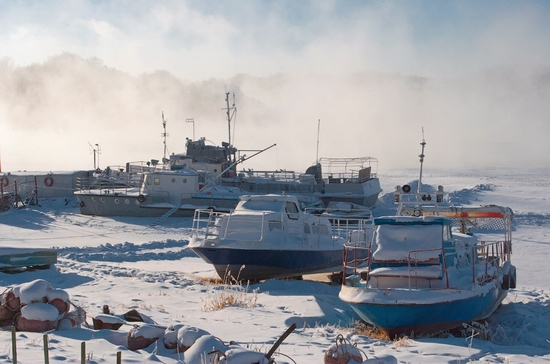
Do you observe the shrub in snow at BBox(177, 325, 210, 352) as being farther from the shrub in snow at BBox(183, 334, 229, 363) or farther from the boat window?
the boat window

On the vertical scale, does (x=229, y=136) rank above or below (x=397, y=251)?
above

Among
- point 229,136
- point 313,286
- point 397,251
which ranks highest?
point 229,136

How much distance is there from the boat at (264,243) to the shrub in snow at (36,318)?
8.41 meters

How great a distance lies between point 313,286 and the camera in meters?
17.9

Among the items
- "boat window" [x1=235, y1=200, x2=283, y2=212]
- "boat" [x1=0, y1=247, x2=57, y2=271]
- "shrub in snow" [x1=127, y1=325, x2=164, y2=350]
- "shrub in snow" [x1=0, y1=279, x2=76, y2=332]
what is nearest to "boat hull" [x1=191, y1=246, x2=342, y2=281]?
"boat window" [x1=235, y1=200, x2=283, y2=212]

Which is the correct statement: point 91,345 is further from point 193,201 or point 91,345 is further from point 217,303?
point 193,201

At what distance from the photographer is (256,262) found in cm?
1881

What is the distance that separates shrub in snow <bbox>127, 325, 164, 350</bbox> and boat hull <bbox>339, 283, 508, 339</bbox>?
4549 mm

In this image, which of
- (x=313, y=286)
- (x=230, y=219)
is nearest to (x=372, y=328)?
(x=313, y=286)

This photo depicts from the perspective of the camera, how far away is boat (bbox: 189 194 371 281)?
18.7m

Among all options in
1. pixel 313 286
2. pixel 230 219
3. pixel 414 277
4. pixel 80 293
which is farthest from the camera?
pixel 230 219

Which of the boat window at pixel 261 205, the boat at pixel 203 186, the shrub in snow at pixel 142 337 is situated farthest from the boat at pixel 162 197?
the shrub in snow at pixel 142 337

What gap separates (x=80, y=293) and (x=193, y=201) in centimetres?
2373

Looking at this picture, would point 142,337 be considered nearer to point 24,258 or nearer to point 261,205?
point 24,258
